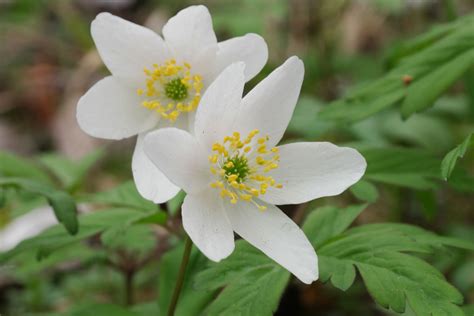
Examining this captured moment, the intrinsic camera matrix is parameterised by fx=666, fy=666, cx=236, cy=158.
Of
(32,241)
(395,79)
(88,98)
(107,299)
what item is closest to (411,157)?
(395,79)

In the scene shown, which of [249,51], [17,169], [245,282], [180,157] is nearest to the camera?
[180,157]

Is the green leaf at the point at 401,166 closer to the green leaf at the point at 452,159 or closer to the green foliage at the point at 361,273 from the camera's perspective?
the green foliage at the point at 361,273

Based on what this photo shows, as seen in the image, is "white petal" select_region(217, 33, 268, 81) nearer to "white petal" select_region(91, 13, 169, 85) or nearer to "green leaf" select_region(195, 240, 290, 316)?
"white petal" select_region(91, 13, 169, 85)

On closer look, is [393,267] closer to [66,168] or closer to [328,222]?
[328,222]

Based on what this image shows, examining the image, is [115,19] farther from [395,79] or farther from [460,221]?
[460,221]

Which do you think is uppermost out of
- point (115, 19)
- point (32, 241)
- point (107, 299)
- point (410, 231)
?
point (115, 19)

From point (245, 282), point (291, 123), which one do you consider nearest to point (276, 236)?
point (245, 282)

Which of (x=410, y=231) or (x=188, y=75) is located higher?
(x=188, y=75)
